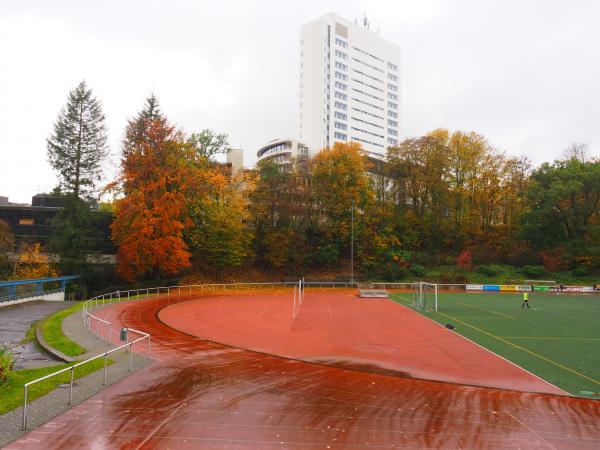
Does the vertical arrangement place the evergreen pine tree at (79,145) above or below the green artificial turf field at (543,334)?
above

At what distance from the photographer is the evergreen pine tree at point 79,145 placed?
1849 inches

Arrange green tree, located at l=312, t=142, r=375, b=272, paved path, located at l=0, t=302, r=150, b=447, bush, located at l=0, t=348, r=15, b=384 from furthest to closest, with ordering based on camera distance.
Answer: green tree, located at l=312, t=142, r=375, b=272
bush, located at l=0, t=348, r=15, b=384
paved path, located at l=0, t=302, r=150, b=447

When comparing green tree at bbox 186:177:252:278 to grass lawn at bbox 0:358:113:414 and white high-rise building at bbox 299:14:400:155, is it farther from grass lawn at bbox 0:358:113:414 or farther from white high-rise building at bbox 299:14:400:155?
white high-rise building at bbox 299:14:400:155

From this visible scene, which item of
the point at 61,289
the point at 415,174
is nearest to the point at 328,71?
the point at 415,174

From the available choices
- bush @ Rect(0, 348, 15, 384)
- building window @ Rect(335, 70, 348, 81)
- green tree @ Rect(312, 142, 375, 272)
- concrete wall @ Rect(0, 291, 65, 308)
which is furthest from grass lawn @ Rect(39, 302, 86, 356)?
building window @ Rect(335, 70, 348, 81)

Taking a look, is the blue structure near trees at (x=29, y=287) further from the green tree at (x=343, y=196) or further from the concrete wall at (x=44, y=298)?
the green tree at (x=343, y=196)

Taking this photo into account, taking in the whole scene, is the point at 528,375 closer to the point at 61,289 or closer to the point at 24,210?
the point at 61,289

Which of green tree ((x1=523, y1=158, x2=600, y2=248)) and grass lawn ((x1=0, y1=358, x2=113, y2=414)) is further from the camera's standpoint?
green tree ((x1=523, y1=158, x2=600, y2=248))

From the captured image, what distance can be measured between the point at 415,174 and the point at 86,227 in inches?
1706

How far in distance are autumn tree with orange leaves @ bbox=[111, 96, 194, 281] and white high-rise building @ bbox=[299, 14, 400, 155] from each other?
59815 millimetres

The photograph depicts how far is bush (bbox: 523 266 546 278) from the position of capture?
186 ft

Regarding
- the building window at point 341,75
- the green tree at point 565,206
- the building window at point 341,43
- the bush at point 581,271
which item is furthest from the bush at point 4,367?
the building window at point 341,43

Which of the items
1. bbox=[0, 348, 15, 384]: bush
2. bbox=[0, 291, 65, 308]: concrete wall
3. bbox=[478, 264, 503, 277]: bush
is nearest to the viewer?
bbox=[0, 348, 15, 384]: bush

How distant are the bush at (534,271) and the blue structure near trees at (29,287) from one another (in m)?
56.7
